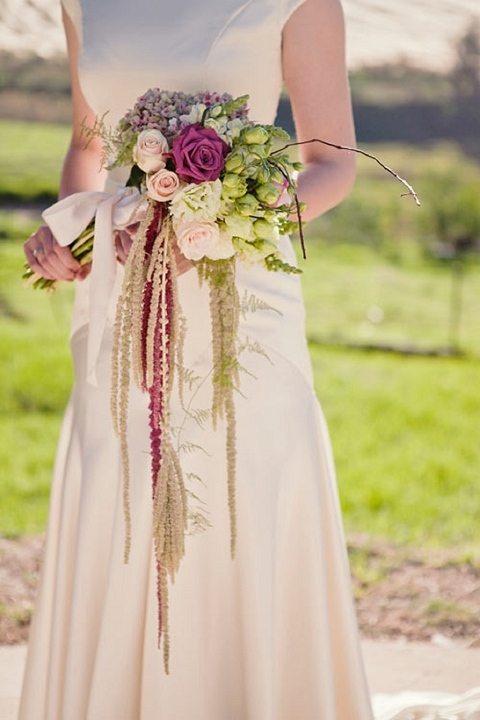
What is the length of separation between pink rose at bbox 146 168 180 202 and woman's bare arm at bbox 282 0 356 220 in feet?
1.71

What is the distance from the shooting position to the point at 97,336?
9.04ft

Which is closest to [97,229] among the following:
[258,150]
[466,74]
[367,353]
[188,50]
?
[258,150]

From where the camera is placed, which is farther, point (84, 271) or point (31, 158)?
point (31, 158)

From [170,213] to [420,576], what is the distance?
12.6 ft

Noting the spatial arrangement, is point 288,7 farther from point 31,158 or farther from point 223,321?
point 31,158

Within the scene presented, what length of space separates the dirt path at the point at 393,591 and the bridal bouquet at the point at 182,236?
2.54 meters

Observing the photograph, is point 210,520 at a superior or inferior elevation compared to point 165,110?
inferior

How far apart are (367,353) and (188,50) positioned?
21.8 feet

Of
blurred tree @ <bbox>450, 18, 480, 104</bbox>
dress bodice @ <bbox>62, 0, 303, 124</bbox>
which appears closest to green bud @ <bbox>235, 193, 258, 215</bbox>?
dress bodice @ <bbox>62, 0, 303, 124</bbox>

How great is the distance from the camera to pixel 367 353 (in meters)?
9.51

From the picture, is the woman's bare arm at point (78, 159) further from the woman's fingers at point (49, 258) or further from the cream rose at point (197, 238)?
the cream rose at point (197, 238)

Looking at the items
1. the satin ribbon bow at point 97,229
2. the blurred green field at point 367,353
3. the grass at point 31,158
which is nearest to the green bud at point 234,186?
the satin ribbon bow at point 97,229

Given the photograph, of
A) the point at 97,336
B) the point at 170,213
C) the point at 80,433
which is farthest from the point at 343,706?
the point at 170,213

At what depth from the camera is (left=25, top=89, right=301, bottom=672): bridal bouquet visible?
244 cm
